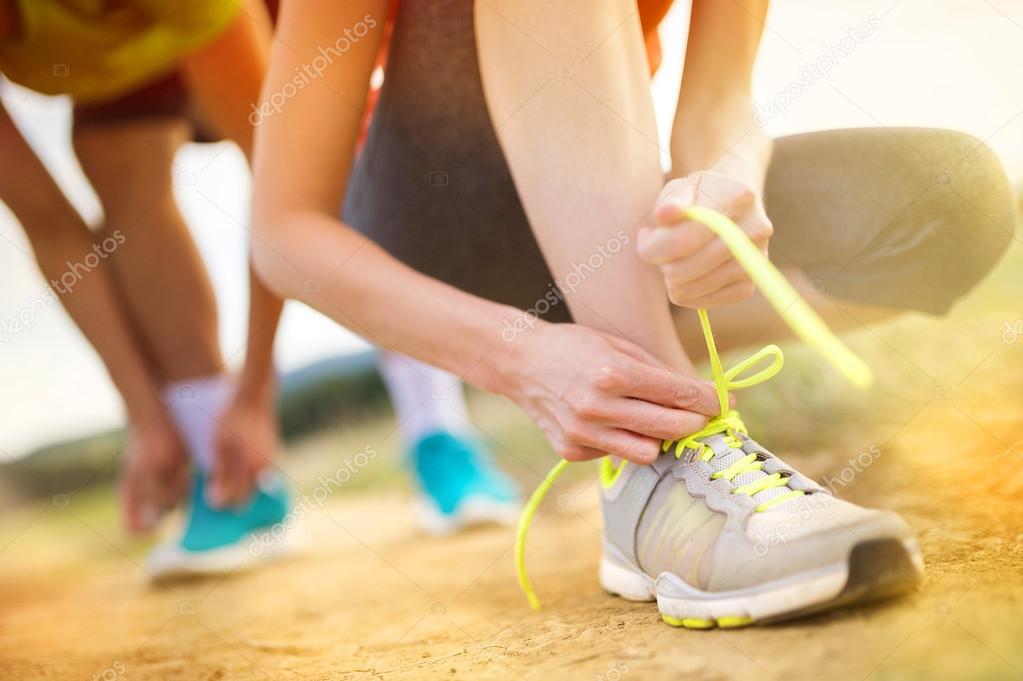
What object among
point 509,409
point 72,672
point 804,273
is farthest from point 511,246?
point 509,409

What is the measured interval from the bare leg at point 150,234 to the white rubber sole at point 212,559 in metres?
0.30

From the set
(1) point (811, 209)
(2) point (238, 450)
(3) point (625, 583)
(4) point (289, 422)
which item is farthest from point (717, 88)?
(4) point (289, 422)

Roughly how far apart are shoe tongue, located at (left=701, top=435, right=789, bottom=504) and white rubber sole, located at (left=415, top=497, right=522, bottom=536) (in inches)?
31.9

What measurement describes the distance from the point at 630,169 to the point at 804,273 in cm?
39

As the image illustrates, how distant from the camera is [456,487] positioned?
5.15 ft

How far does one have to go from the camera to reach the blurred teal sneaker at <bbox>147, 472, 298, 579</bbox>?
145 centimetres

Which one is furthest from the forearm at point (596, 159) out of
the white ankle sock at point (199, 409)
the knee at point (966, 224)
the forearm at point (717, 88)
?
the white ankle sock at point (199, 409)

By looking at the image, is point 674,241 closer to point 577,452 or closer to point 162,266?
point 577,452

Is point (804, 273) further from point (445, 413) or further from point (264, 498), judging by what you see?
point (264, 498)

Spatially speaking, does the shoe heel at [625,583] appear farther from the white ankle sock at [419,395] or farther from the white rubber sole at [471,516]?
the white ankle sock at [419,395]

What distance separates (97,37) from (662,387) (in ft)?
3.33

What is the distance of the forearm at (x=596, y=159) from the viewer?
2.43 feet

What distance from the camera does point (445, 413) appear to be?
5.41ft

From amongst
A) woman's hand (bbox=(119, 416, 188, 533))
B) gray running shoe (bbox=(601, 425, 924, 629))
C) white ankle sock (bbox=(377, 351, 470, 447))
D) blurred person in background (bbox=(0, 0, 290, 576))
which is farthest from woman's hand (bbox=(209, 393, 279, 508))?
gray running shoe (bbox=(601, 425, 924, 629))
